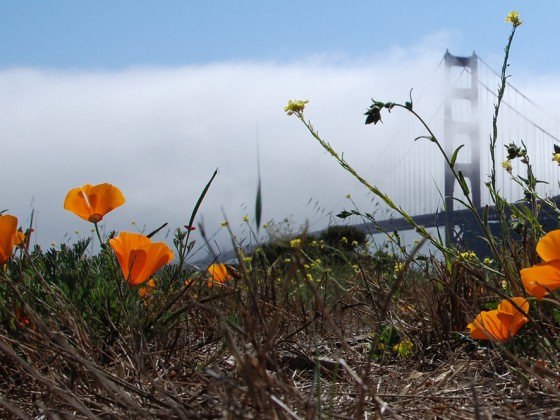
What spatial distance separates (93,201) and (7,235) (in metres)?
0.26

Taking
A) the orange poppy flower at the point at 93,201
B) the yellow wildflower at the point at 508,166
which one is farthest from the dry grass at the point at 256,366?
the yellow wildflower at the point at 508,166

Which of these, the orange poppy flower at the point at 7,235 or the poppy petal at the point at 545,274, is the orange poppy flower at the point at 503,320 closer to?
the poppy petal at the point at 545,274

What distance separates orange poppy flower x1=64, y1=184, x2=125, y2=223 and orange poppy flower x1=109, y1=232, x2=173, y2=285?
0.18 meters

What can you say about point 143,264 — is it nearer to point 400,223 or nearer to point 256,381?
point 256,381

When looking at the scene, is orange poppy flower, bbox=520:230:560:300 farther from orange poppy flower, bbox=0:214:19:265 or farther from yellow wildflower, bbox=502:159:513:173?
yellow wildflower, bbox=502:159:513:173

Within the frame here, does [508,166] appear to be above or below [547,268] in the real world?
above

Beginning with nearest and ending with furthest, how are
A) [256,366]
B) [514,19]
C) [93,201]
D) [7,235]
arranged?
[256,366] < [7,235] < [93,201] < [514,19]

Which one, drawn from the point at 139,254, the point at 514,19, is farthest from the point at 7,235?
the point at 514,19

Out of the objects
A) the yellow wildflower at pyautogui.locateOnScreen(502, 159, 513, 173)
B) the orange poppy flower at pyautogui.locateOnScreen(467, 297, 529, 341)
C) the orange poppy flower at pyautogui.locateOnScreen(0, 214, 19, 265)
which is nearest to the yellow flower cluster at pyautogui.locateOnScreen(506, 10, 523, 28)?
the yellow wildflower at pyautogui.locateOnScreen(502, 159, 513, 173)

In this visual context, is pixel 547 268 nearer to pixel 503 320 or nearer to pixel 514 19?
pixel 503 320

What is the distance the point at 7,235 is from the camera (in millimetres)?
1179

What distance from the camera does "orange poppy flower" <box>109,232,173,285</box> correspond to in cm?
124

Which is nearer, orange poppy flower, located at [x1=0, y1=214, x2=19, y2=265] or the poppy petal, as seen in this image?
the poppy petal

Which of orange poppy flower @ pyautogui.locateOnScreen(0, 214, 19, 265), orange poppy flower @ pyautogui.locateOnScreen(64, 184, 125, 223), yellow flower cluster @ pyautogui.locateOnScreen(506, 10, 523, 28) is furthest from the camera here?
yellow flower cluster @ pyautogui.locateOnScreen(506, 10, 523, 28)
